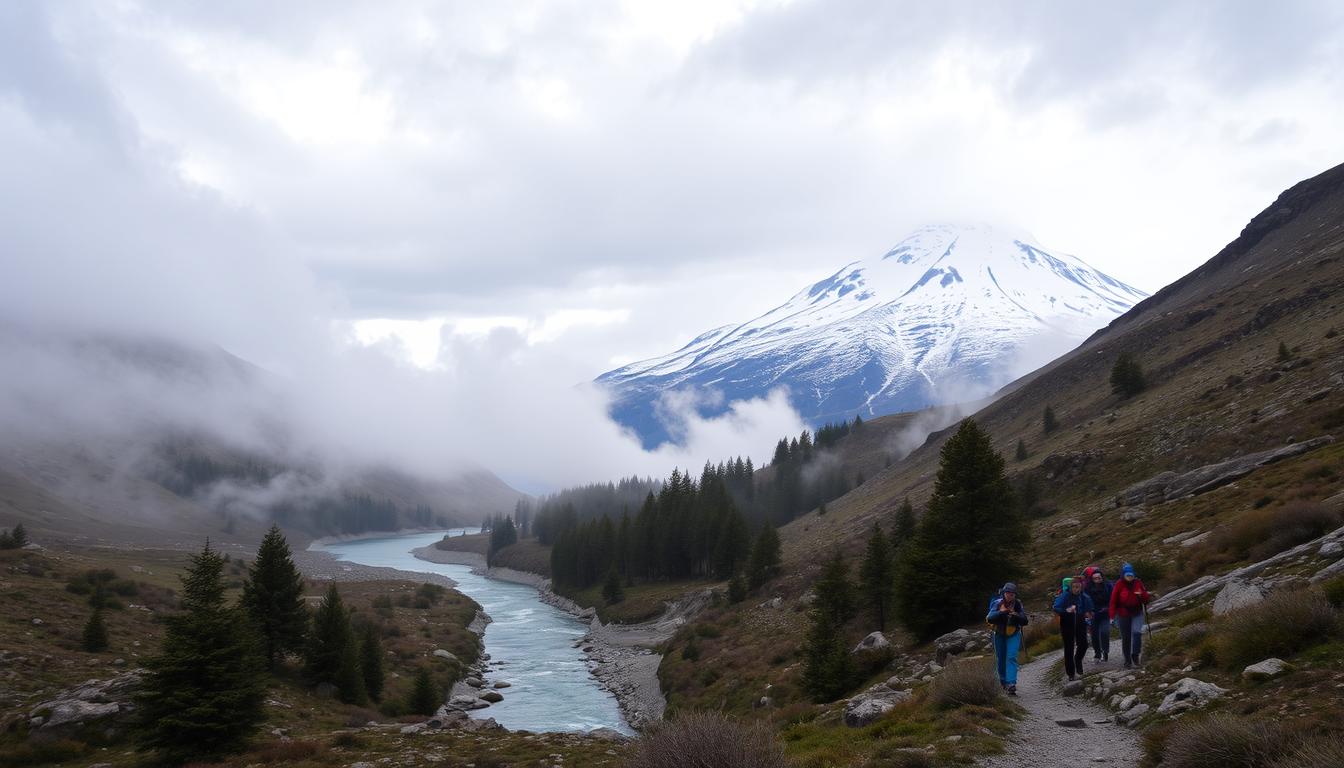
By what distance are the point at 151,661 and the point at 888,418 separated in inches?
6399

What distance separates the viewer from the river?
4256 cm

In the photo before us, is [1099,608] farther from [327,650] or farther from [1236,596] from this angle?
[327,650]


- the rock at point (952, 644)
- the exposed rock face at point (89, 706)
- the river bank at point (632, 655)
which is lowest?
the river bank at point (632, 655)

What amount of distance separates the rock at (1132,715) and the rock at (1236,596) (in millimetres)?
4178

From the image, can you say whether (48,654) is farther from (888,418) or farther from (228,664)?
(888,418)

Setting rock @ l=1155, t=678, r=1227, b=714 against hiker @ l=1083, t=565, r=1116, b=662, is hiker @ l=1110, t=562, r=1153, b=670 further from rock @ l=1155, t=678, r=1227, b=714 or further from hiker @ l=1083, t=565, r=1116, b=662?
rock @ l=1155, t=678, r=1227, b=714

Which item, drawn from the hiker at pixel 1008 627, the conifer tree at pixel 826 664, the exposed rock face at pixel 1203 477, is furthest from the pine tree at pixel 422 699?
the exposed rock face at pixel 1203 477

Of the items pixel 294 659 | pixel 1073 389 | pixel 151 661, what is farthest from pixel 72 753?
pixel 1073 389

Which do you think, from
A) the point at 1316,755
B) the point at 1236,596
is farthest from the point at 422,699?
the point at 1316,755

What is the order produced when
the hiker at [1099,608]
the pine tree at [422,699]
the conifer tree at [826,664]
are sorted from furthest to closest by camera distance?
1. the pine tree at [422,699]
2. the conifer tree at [826,664]
3. the hiker at [1099,608]

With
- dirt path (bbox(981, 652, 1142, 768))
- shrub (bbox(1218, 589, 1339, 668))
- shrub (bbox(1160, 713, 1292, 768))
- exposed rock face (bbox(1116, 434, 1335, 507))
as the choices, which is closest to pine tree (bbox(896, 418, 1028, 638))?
exposed rock face (bbox(1116, 434, 1335, 507))

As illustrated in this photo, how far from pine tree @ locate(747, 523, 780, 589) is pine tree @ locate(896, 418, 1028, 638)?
113 ft

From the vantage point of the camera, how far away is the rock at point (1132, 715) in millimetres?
12945

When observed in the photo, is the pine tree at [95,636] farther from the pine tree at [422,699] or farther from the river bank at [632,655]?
the river bank at [632,655]
